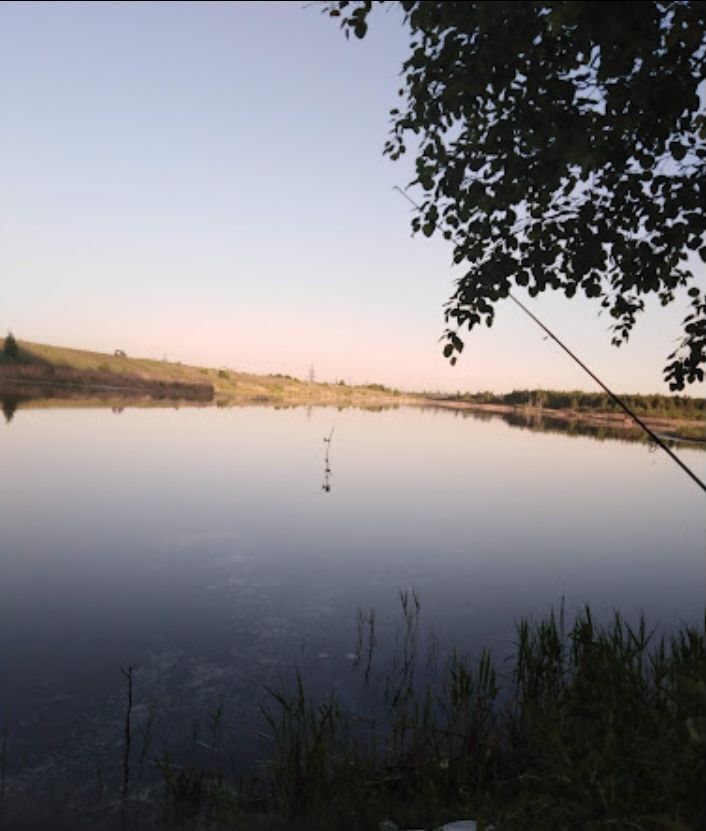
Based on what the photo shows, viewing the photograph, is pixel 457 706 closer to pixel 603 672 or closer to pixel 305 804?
pixel 603 672

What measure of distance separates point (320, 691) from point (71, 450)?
72.1 feet

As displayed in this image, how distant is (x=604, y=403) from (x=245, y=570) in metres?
121

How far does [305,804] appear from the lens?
479cm

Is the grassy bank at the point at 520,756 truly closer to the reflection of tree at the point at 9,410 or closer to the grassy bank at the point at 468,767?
the grassy bank at the point at 468,767

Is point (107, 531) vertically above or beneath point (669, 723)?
beneath

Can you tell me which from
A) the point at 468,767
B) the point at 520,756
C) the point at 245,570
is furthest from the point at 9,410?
the point at 520,756

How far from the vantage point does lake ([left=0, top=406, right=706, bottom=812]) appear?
6598 millimetres

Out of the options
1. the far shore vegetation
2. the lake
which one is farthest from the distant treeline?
the lake

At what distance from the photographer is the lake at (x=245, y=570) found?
6598 mm

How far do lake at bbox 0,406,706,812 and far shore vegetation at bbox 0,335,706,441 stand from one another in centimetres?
3272

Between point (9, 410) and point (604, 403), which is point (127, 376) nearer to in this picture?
point (9, 410)

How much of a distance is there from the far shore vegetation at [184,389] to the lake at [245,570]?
32.7m

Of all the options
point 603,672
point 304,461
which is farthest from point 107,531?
point 304,461

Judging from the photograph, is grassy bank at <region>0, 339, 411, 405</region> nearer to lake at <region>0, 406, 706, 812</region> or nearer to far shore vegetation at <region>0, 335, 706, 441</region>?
far shore vegetation at <region>0, 335, 706, 441</region>
